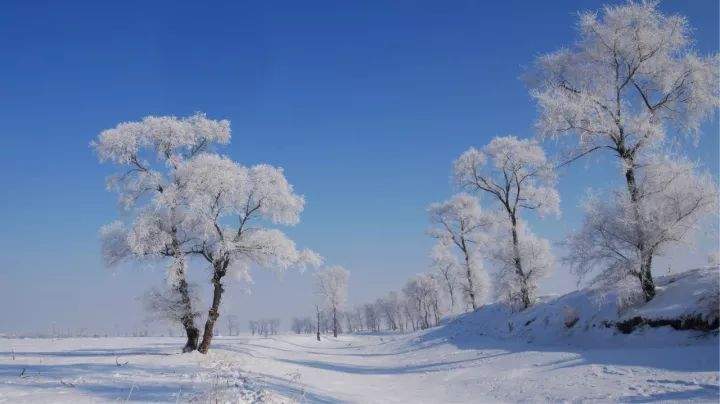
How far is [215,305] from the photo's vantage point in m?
21.0

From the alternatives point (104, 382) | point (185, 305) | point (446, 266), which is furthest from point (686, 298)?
point (446, 266)

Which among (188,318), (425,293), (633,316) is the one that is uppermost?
(425,293)

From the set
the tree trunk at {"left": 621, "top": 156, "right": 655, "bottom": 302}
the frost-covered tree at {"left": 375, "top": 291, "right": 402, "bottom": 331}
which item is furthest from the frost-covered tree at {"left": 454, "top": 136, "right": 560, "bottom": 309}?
the frost-covered tree at {"left": 375, "top": 291, "right": 402, "bottom": 331}

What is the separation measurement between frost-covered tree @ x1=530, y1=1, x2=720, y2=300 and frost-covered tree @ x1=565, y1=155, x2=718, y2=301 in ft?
0.50

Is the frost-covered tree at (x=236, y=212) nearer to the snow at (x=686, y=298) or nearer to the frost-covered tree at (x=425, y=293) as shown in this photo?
the snow at (x=686, y=298)

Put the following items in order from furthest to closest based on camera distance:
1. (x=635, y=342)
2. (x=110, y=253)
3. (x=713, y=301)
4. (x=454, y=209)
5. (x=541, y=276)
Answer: (x=454, y=209)
(x=541, y=276)
(x=110, y=253)
(x=635, y=342)
(x=713, y=301)

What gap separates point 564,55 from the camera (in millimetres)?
18328

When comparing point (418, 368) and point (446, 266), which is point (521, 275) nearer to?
point (418, 368)

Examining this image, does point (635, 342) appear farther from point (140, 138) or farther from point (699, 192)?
point (140, 138)

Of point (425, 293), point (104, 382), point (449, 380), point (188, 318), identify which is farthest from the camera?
point (425, 293)

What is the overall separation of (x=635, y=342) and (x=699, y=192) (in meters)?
5.38

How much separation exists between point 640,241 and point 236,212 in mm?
16793

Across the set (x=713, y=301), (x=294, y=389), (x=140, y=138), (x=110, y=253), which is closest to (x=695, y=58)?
(x=713, y=301)

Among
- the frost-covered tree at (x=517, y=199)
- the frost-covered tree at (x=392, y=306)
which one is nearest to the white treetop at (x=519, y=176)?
the frost-covered tree at (x=517, y=199)
